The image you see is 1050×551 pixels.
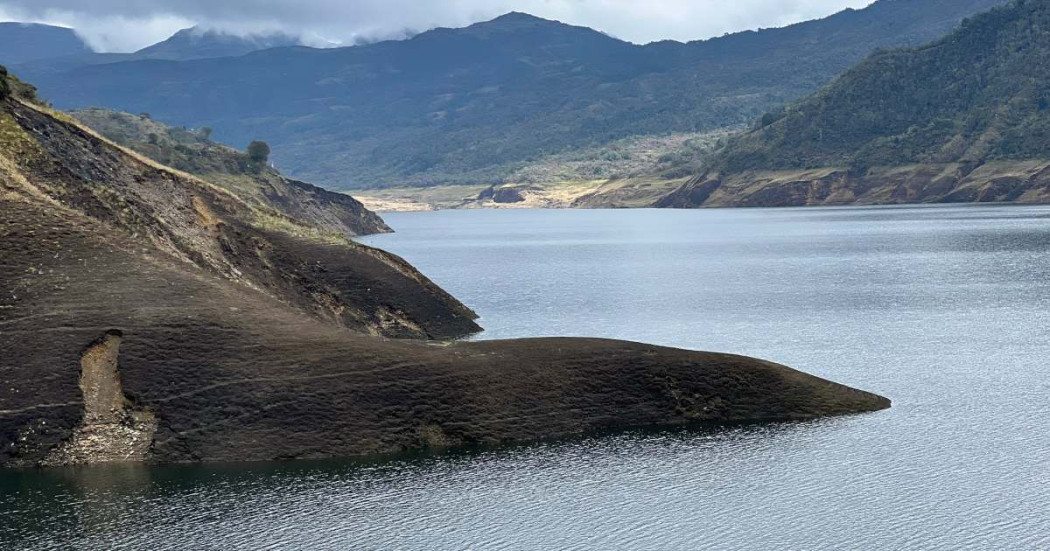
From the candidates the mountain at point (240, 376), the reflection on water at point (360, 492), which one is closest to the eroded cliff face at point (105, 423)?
the mountain at point (240, 376)

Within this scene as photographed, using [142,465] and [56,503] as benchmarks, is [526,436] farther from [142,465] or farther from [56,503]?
[56,503]

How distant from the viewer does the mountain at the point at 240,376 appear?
137 ft

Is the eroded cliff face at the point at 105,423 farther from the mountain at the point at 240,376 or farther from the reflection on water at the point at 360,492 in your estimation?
the reflection on water at the point at 360,492

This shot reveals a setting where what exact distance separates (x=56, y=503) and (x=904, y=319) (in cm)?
5474

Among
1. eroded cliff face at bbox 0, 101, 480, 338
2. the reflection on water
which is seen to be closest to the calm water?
the reflection on water

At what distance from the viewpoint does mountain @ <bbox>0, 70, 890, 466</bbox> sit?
41844mm

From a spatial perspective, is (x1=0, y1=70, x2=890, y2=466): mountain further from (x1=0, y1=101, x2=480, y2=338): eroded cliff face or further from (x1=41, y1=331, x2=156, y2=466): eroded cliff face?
(x1=0, y1=101, x2=480, y2=338): eroded cliff face

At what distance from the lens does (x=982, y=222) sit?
602 ft

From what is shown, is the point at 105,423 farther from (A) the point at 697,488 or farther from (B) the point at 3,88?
(B) the point at 3,88

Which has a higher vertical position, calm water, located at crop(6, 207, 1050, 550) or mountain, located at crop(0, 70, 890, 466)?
mountain, located at crop(0, 70, 890, 466)

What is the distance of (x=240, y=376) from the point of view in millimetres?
43719

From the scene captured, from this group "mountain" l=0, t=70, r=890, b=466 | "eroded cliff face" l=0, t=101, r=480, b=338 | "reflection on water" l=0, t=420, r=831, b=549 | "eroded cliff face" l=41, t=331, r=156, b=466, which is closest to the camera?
"reflection on water" l=0, t=420, r=831, b=549

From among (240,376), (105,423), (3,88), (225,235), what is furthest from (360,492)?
(3,88)

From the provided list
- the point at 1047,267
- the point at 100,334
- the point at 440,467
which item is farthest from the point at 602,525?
the point at 1047,267
